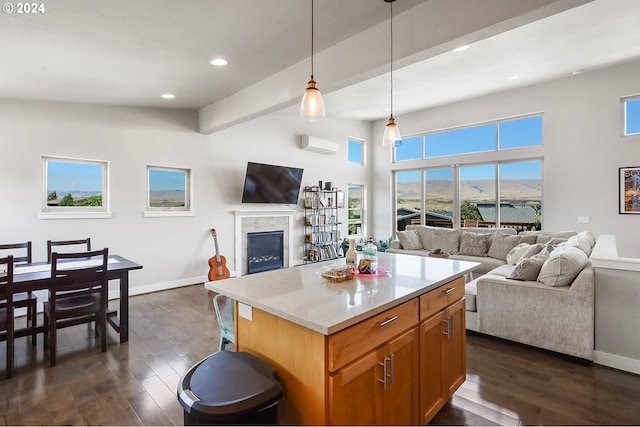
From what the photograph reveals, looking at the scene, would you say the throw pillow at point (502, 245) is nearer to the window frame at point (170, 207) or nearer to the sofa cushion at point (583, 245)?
the sofa cushion at point (583, 245)

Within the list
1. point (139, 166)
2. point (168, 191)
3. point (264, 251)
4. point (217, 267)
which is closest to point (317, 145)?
point (264, 251)

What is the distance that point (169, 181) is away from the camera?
538cm

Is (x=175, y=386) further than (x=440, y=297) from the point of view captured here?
Yes

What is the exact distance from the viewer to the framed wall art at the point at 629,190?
5.34 meters

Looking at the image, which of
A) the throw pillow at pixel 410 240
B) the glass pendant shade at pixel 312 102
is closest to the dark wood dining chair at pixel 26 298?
the glass pendant shade at pixel 312 102

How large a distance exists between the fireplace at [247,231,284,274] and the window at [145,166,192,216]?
1325mm

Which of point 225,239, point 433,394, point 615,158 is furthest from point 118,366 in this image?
point 615,158

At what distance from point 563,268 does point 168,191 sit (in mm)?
5287

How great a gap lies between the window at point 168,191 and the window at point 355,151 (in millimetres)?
4176

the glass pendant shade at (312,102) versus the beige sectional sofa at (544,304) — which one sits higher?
the glass pendant shade at (312,102)

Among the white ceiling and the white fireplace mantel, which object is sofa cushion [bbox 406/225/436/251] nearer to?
the white fireplace mantel

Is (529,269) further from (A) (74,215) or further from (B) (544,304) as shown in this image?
(A) (74,215)

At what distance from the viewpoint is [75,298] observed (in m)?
3.14

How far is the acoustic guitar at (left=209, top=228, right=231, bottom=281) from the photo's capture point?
17.6 feet
